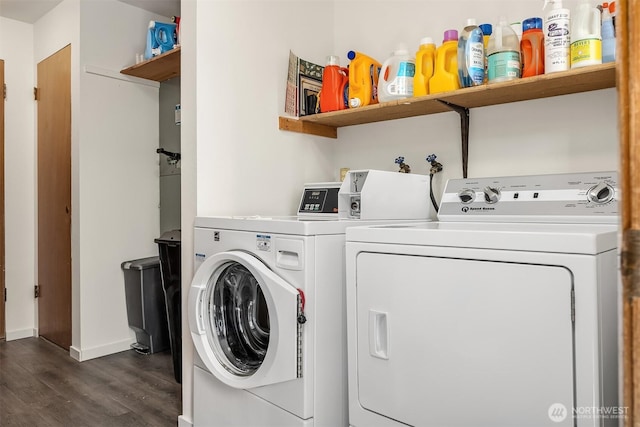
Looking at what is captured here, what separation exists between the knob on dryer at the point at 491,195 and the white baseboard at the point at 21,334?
3.55 m

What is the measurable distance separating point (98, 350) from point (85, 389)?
1.88 feet

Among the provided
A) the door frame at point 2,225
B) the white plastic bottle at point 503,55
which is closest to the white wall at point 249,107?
the white plastic bottle at point 503,55

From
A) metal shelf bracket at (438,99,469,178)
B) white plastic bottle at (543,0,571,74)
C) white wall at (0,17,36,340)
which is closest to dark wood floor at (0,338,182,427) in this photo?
white wall at (0,17,36,340)

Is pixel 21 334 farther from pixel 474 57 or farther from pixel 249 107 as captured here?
pixel 474 57

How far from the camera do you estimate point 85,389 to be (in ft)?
8.48

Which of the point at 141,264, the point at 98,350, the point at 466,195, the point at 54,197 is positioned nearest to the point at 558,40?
the point at 466,195

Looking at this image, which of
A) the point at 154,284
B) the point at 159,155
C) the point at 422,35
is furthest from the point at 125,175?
the point at 422,35

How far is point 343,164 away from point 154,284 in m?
1.61

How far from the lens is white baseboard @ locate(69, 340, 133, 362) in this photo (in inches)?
120

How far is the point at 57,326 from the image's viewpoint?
335cm

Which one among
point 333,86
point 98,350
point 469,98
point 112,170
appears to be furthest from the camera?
point 112,170

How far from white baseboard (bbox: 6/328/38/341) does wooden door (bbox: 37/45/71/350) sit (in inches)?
2.5

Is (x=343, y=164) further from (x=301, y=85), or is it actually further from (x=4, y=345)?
(x=4, y=345)

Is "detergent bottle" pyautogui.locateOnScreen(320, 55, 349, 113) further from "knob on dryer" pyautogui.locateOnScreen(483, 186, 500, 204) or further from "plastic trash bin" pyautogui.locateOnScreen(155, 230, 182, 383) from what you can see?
"plastic trash bin" pyautogui.locateOnScreen(155, 230, 182, 383)
